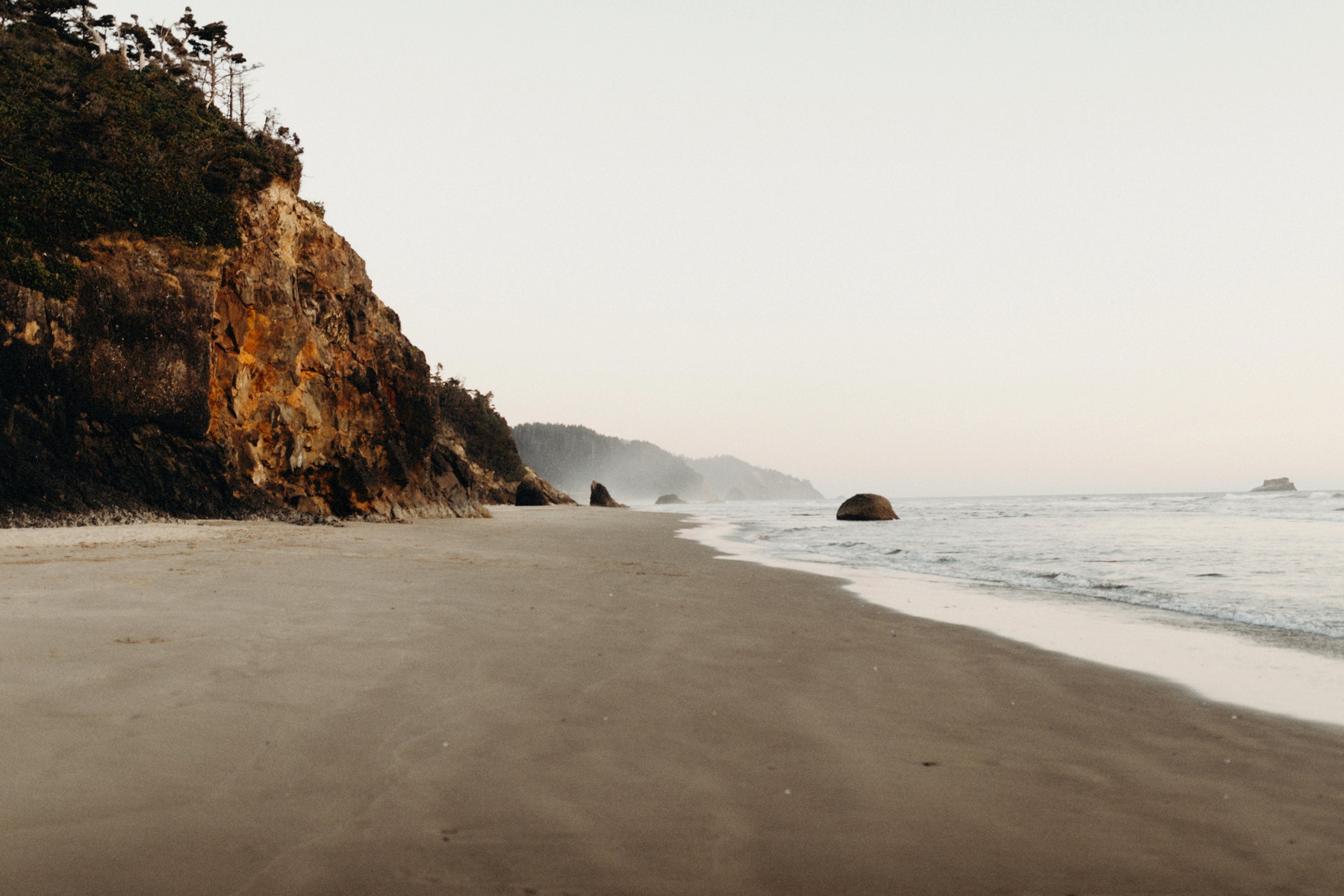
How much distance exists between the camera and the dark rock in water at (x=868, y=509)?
111 ft

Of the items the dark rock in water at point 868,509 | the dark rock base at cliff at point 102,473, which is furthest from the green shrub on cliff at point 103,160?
the dark rock in water at point 868,509

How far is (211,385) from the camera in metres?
20.2

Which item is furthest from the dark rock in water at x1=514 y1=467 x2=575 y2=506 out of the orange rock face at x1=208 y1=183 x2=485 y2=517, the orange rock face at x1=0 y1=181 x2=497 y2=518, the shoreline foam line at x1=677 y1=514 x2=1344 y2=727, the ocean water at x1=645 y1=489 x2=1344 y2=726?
the shoreline foam line at x1=677 y1=514 x2=1344 y2=727

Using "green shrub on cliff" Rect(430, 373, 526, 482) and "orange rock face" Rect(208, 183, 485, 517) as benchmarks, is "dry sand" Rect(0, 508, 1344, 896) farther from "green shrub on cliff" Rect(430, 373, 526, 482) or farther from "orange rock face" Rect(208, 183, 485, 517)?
"green shrub on cliff" Rect(430, 373, 526, 482)

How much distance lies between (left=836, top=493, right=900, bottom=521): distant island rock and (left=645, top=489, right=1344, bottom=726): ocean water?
36.0ft

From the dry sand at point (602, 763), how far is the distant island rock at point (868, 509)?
2781cm

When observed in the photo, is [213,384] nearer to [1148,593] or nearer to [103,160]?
[103,160]

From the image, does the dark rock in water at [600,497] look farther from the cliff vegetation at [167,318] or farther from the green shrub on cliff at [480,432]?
the cliff vegetation at [167,318]

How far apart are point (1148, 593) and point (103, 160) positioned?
988 inches

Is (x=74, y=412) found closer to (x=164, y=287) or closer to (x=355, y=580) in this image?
(x=164, y=287)

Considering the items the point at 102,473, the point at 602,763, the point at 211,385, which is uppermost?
the point at 211,385

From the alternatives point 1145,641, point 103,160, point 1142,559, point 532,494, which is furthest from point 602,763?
point 532,494

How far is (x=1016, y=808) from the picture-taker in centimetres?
293

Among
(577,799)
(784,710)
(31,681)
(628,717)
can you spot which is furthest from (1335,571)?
(31,681)
